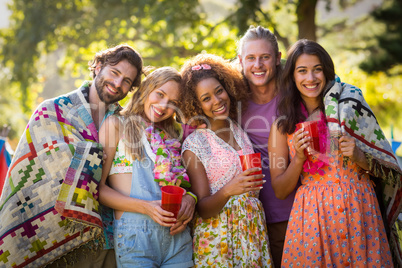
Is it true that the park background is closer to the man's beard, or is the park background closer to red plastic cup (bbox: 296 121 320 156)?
the man's beard

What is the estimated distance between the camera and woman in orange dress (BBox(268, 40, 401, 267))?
258 cm

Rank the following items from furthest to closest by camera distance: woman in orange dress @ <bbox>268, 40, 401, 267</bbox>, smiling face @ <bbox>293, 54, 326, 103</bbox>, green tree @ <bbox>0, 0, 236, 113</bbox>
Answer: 1. green tree @ <bbox>0, 0, 236, 113</bbox>
2. smiling face @ <bbox>293, 54, 326, 103</bbox>
3. woman in orange dress @ <bbox>268, 40, 401, 267</bbox>

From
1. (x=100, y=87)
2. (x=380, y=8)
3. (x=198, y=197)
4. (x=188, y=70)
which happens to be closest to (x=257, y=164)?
(x=198, y=197)

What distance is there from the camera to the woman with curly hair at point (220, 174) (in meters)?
2.76

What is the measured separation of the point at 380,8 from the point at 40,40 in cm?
1366

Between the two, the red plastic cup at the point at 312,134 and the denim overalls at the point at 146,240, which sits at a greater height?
the red plastic cup at the point at 312,134

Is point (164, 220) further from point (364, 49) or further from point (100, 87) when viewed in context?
point (364, 49)

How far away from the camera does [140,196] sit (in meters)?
2.81

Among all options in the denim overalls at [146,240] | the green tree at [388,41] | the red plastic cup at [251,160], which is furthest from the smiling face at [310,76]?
the green tree at [388,41]

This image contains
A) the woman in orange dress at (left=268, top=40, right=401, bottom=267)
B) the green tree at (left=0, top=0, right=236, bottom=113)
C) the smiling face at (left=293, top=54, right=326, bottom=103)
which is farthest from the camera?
the green tree at (left=0, top=0, right=236, bottom=113)

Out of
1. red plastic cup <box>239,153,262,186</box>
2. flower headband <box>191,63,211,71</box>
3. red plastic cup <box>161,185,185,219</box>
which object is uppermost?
flower headband <box>191,63,211,71</box>

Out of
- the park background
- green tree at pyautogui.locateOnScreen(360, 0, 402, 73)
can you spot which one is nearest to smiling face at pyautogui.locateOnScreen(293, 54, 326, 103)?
the park background

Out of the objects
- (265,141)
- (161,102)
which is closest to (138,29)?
(161,102)

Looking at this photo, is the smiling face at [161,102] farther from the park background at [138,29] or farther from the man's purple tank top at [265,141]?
the park background at [138,29]
